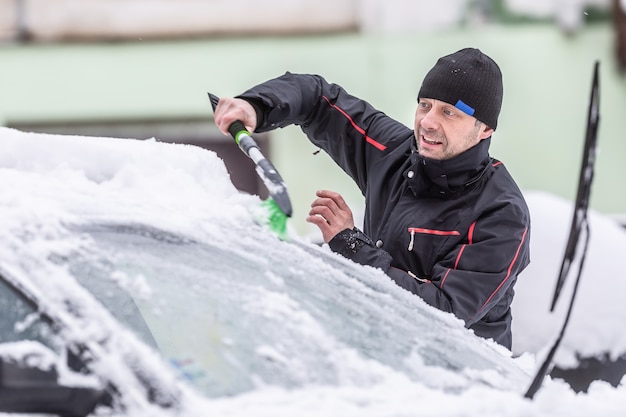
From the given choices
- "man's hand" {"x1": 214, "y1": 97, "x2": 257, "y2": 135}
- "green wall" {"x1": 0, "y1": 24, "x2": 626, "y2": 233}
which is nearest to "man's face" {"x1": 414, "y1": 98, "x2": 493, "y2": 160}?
"man's hand" {"x1": 214, "y1": 97, "x2": 257, "y2": 135}

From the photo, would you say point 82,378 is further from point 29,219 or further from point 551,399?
point 551,399

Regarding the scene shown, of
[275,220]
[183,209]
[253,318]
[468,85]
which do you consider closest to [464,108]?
[468,85]

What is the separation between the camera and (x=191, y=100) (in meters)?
8.16

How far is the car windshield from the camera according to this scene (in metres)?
1.69

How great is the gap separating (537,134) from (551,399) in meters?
6.86

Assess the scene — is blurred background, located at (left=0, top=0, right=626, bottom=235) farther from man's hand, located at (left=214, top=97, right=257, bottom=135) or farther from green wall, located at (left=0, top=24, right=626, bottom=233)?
man's hand, located at (left=214, top=97, right=257, bottom=135)

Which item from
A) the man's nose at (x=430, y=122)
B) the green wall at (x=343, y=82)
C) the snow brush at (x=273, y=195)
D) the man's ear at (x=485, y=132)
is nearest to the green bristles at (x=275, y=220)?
the snow brush at (x=273, y=195)

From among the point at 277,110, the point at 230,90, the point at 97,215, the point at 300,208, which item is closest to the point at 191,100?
the point at 230,90

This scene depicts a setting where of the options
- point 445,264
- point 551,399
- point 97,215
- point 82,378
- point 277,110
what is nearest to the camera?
point 82,378

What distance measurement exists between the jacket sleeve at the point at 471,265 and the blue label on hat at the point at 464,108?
285mm

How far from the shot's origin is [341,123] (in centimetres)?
296

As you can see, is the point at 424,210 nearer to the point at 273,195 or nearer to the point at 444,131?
the point at 444,131

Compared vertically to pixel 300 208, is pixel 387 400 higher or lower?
higher

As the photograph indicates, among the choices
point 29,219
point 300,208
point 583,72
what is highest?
point 29,219
